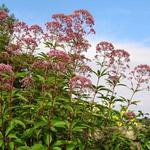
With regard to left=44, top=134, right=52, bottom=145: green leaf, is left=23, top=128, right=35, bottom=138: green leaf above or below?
above

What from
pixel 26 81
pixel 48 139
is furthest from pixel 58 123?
pixel 26 81

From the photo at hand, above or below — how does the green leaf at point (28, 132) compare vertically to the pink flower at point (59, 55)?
below

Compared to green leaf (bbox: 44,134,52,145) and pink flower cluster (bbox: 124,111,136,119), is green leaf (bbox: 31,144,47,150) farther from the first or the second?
pink flower cluster (bbox: 124,111,136,119)

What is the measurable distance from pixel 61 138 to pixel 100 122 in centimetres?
170

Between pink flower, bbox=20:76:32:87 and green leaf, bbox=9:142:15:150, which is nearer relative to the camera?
green leaf, bbox=9:142:15:150

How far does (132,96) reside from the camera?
1442cm

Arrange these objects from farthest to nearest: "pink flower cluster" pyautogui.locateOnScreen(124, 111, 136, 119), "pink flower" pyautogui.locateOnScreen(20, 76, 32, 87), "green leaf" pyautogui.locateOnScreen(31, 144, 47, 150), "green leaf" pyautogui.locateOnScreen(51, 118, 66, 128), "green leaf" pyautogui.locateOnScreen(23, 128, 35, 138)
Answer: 1. "pink flower cluster" pyautogui.locateOnScreen(124, 111, 136, 119)
2. "pink flower" pyautogui.locateOnScreen(20, 76, 32, 87)
3. "green leaf" pyautogui.locateOnScreen(23, 128, 35, 138)
4. "green leaf" pyautogui.locateOnScreen(51, 118, 66, 128)
5. "green leaf" pyautogui.locateOnScreen(31, 144, 47, 150)

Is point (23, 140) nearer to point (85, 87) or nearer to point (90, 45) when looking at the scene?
point (85, 87)

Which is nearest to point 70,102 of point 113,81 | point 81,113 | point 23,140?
point 81,113

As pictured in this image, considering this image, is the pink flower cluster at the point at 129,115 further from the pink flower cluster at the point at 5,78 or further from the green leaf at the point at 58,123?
the pink flower cluster at the point at 5,78

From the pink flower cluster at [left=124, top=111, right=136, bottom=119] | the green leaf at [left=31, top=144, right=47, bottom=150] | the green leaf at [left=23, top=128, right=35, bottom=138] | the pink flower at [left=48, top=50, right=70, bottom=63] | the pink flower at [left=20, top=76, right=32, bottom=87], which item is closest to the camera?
the green leaf at [left=31, top=144, right=47, bottom=150]

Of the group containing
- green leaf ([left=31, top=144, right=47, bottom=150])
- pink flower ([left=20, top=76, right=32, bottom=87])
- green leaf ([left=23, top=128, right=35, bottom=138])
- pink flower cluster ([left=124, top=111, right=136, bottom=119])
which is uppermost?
pink flower ([left=20, top=76, right=32, bottom=87])

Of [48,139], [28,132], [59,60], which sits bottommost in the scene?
[48,139]

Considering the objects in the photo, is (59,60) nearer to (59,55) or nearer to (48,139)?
(59,55)
